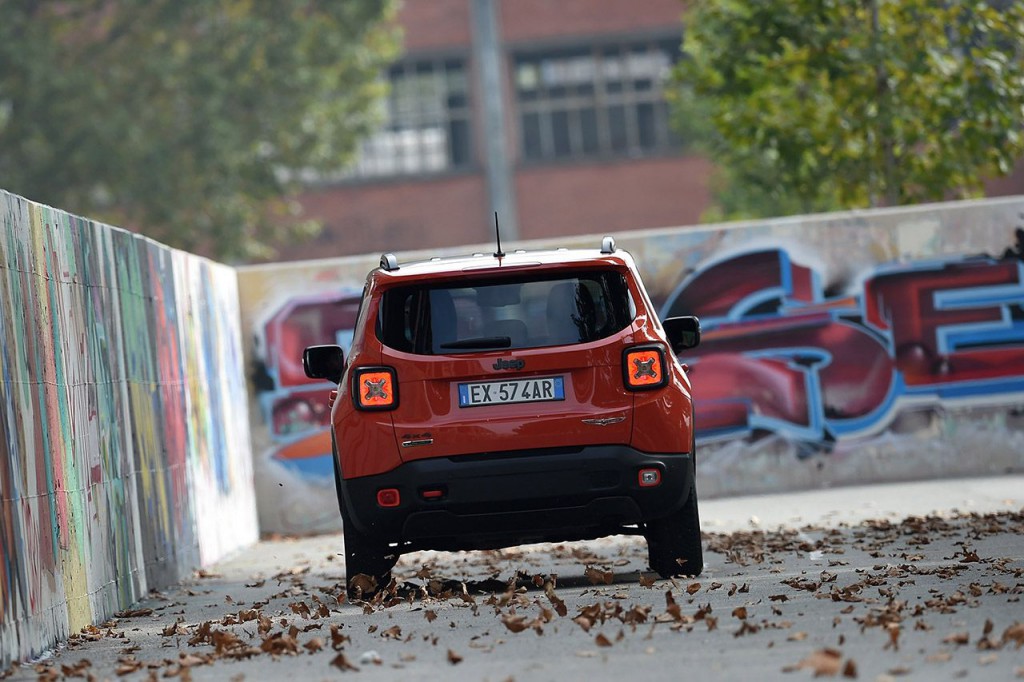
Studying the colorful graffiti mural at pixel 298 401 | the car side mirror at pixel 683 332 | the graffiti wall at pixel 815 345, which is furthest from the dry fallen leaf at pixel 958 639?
the colorful graffiti mural at pixel 298 401

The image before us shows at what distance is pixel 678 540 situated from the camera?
10008mm

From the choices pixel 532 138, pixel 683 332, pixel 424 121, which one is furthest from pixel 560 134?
pixel 683 332

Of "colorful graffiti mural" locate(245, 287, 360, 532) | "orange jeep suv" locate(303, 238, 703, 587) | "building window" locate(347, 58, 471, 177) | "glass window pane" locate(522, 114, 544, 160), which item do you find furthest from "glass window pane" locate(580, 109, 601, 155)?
"orange jeep suv" locate(303, 238, 703, 587)

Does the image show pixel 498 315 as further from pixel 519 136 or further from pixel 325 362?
pixel 519 136

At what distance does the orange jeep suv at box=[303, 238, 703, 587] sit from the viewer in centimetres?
937

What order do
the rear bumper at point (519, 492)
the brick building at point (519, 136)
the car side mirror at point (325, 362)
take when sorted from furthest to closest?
the brick building at point (519, 136), the car side mirror at point (325, 362), the rear bumper at point (519, 492)

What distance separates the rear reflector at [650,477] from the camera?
31.0 feet

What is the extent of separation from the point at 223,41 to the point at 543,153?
13025mm

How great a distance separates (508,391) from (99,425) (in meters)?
2.83

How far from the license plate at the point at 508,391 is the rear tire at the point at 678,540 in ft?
3.27

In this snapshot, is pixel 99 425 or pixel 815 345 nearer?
pixel 99 425

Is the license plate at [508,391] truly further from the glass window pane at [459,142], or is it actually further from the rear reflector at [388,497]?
the glass window pane at [459,142]

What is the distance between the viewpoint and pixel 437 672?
7.25m

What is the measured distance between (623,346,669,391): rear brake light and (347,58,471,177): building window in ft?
121
